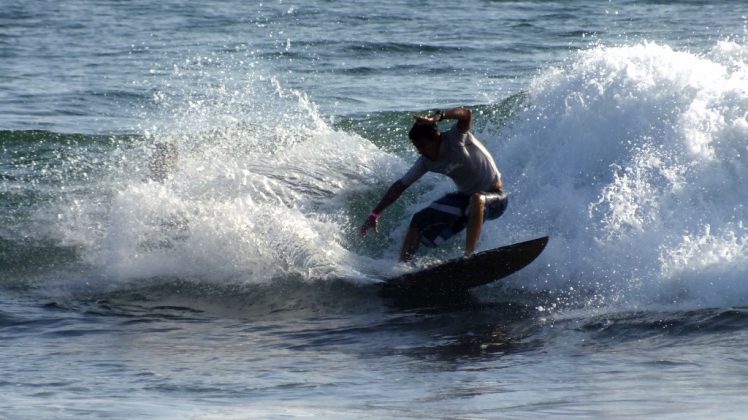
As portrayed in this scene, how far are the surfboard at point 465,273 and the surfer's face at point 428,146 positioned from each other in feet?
2.90

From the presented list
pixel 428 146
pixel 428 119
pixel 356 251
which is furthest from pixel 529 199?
pixel 428 119

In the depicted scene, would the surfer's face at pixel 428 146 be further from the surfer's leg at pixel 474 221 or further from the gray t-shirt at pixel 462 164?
the surfer's leg at pixel 474 221

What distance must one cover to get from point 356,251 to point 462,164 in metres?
2.61

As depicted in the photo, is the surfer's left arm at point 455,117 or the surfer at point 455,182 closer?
the surfer's left arm at point 455,117

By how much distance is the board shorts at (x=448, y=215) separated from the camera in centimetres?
984

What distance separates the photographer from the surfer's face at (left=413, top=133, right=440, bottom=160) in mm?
9406

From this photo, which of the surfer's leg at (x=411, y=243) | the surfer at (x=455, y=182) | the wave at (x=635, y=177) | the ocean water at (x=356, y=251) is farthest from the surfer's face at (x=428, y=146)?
the wave at (x=635, y=177)

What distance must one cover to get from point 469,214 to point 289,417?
12.0ft

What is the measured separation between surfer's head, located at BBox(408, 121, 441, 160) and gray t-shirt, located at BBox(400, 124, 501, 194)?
0.08 metres

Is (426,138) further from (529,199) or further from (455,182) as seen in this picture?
(529,199)

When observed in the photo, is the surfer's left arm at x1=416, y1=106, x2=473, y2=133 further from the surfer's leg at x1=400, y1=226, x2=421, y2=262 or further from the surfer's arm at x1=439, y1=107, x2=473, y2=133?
the surfer's leg at x1=400, y1=226, x2=421, y2=262

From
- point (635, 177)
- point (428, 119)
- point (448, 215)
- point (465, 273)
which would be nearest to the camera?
point (428, 119)

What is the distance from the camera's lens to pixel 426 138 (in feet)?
30.8

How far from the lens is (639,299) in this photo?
955 centimetres
